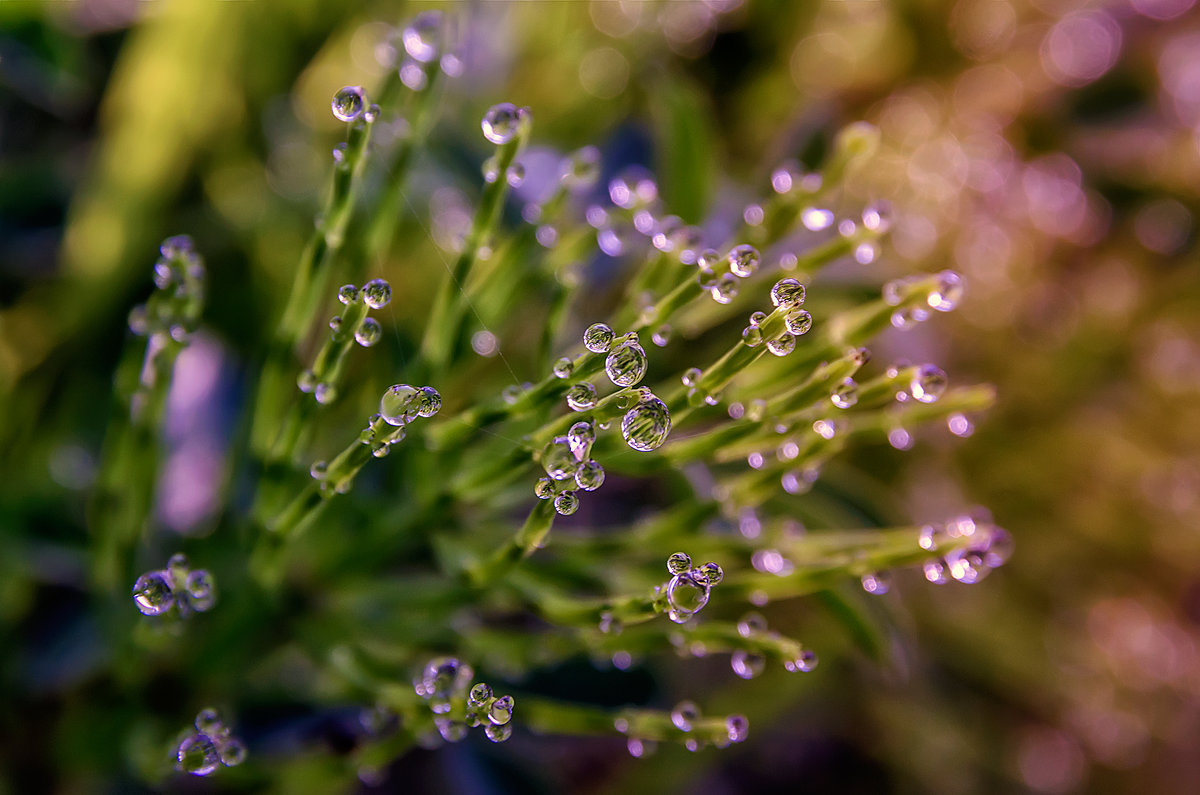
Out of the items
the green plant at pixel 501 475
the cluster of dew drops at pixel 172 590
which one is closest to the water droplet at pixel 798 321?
the green plant at pixel 501 475

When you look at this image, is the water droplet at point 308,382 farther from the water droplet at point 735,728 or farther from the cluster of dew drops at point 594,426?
the water droplet at point 735,728

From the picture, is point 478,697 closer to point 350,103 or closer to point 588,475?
point 588,475

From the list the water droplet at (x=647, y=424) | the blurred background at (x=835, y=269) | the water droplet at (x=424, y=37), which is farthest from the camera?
the blurred background at (x=835, y=269)

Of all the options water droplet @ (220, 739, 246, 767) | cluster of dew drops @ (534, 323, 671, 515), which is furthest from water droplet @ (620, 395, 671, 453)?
water droplet @ (220, 739, 246, 767)

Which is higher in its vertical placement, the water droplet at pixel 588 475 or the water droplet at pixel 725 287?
the water droplet at pixel 725 287

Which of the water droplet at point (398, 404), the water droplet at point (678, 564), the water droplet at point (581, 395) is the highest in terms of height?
the water droplet at point (581, 395)

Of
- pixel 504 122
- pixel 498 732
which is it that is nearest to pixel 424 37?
pixel 504 122

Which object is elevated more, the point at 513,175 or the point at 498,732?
the point at 513,175
